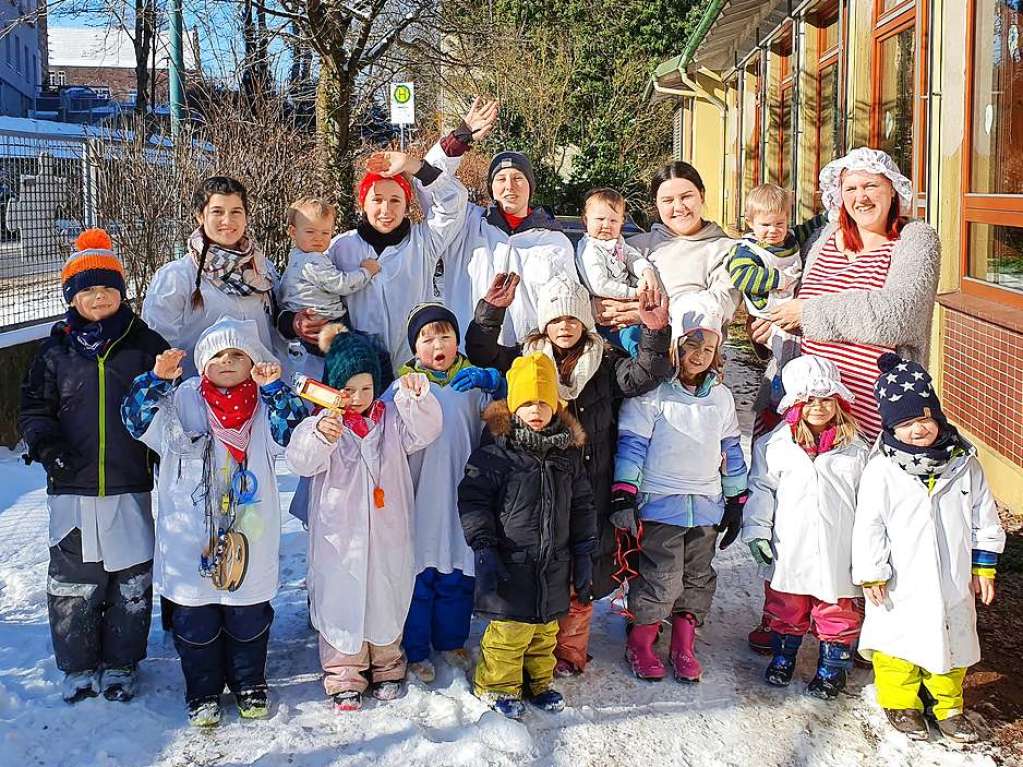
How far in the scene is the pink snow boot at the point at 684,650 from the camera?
3.63m

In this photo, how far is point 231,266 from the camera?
3639mm

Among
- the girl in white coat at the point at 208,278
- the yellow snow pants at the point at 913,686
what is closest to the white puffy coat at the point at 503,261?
the girl in white coat at the point at 208,278

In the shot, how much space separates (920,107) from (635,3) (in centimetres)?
1913

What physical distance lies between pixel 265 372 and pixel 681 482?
1.53 metres

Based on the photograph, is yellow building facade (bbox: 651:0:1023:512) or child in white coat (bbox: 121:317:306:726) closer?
child in white coat (bbox: 121:317:306:726)

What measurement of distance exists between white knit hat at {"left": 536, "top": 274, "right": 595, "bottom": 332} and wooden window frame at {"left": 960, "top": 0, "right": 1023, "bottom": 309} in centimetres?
281

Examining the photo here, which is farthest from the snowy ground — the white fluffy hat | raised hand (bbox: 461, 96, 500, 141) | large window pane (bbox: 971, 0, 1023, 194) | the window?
the window

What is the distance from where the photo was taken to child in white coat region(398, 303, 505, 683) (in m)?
3.53

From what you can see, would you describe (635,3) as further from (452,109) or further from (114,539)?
(114,539)

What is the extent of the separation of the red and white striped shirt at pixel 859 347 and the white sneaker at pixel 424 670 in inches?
70.9

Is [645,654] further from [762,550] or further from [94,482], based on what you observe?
[94,482]

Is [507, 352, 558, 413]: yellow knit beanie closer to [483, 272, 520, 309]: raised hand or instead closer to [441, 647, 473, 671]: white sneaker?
[483, 272, 520, 309]: raised hand

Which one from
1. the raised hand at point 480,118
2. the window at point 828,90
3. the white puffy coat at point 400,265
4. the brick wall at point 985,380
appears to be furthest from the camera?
the window at point 828,90

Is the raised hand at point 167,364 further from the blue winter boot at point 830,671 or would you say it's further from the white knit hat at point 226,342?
the blue winter boot at point 830,671
